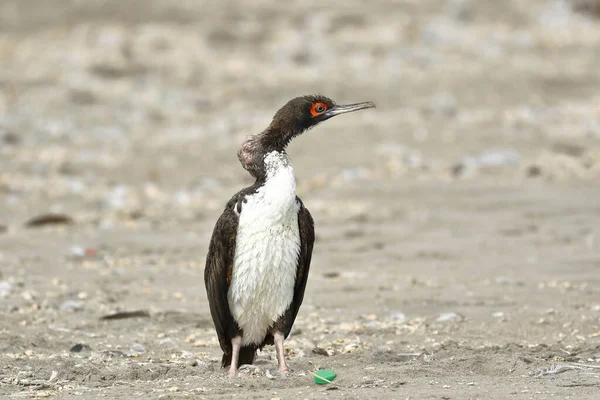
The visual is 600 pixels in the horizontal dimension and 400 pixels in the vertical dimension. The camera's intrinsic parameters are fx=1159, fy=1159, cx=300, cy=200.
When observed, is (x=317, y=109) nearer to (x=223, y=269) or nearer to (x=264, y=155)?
(x=264, y=155)

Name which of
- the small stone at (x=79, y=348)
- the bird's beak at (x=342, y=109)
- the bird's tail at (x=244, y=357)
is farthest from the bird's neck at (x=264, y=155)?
the small stone at (x=79, y=348)

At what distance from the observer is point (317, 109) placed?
7008mm

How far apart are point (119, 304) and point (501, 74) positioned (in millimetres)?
11954


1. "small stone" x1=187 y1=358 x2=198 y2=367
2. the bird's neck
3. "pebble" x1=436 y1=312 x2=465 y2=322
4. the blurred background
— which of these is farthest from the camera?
the blurred background

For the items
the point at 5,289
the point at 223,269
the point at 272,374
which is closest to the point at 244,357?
the point at 272,374

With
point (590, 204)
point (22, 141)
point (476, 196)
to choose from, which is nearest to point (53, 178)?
point (22, 141)

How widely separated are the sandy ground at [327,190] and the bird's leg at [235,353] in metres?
0.10

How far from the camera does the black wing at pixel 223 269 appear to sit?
656 cm

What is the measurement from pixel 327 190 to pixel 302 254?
21.2 feet

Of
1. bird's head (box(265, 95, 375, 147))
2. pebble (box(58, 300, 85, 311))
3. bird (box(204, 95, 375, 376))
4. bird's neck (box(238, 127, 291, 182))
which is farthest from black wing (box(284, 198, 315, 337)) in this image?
pebble (box(58, 300, 85, 311))

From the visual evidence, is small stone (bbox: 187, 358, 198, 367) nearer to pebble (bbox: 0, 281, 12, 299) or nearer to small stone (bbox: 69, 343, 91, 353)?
small stone (bbox: 69, 343, 91, 353)

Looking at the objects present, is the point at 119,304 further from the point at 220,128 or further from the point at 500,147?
the point at 220,128

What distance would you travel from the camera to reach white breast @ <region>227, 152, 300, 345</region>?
643cm

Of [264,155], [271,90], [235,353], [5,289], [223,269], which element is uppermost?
[271,90]
